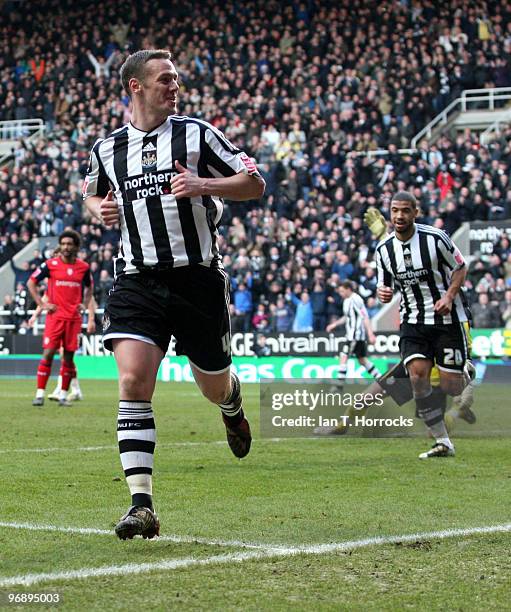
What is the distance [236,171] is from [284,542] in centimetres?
191

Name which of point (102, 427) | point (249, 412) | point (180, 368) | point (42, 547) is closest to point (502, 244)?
point (180, 368)

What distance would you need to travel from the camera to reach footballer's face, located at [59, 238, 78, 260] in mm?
15875

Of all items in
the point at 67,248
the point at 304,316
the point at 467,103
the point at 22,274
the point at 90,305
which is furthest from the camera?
the point at 467,103

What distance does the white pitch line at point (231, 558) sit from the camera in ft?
14.9

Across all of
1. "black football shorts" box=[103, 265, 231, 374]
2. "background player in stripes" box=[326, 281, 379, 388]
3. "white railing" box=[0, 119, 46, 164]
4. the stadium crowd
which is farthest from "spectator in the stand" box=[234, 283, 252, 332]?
"black football shorts" box=[103, 265, 231, 374]

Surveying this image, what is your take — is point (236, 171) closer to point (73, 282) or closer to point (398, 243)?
point (398, 243)

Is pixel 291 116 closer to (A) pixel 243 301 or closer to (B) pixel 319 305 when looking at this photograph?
(A) pixel 243 301

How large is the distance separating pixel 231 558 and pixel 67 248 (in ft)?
37.4

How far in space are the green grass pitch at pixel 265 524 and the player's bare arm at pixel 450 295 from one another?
49.3 inches

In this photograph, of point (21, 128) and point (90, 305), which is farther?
point (21, 128)

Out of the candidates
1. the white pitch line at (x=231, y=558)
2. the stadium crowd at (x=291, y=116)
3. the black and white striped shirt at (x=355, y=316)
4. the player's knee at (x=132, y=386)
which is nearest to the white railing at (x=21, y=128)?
the stadium crowd at (x=291, y=116)

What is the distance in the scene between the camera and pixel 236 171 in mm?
6051

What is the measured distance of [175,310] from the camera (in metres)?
6.01

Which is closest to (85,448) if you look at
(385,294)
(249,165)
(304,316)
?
(385,294)
